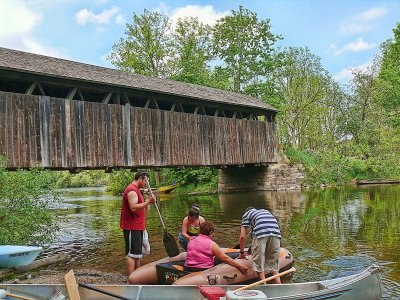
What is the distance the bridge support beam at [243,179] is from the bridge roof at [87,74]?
9.20 m

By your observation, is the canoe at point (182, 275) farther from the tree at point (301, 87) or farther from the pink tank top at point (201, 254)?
the tree at point (301, 87)

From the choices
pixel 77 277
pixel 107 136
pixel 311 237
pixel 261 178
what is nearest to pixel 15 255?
pixel 77 277

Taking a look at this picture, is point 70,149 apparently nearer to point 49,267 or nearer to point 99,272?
point 49,267

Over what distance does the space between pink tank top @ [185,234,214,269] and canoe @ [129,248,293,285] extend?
0.15m

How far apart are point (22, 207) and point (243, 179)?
23841mm

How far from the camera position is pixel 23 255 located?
8586 mm

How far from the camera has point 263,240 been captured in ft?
22.0

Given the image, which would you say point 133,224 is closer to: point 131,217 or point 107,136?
point 131,217

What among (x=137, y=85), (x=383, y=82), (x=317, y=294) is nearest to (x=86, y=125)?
(x=137, y=85)

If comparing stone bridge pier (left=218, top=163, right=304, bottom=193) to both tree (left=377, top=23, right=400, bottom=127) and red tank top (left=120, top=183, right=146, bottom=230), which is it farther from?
red tank top (left=120, top=183, right=146, bottom=230)

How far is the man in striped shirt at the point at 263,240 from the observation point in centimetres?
672

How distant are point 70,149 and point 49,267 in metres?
7.07

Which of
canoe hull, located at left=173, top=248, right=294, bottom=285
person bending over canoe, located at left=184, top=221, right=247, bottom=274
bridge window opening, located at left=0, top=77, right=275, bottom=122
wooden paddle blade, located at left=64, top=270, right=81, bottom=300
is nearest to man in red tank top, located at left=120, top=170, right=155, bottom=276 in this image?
person bending over canoe, located at left=184, top=221, right=247, bottom=274

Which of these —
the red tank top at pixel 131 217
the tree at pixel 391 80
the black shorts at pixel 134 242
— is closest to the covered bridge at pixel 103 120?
the red tank top at pixel 131 217
